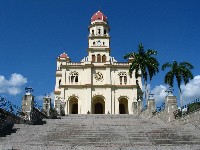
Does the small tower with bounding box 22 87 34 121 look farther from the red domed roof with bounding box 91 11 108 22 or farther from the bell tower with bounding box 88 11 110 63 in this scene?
the red domed roof with bounding box 91 11 108 22

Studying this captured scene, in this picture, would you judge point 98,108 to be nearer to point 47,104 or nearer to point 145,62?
point 145,62

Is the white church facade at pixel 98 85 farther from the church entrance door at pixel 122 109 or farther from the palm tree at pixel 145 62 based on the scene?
the palm tree at pixel 145 62

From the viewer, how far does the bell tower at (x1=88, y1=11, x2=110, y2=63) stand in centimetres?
5997

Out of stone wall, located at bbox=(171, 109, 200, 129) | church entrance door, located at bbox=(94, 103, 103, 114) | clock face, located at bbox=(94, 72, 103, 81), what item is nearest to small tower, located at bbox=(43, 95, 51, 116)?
stone wall, located at bbox=(171, 109, 200, 129)

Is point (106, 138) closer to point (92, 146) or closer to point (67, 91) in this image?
point (92, 146)

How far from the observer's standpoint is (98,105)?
59.5 metres

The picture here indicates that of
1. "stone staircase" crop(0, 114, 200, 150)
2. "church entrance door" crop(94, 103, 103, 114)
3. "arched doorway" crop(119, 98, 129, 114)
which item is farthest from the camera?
"church entrance door" crop(94, 103, 103, 114)

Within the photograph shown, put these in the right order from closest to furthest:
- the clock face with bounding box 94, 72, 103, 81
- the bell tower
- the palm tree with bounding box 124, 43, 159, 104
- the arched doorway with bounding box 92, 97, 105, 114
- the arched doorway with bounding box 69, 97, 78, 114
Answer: the palm tree with bounding box 124, 43, 159, 104 < the clock face with bounding box 94, 72, 103, 81 < the arched doorway with bounding box 69, 97, 78, 114 < the arched doorway with bounding box 92, 97, 105, 114 < the bell tower

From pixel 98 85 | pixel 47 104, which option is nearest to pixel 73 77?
pixel 98 85

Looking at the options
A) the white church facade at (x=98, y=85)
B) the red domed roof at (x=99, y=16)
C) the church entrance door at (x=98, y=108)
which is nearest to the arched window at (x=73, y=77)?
the white church facade at (x=98, y=85)

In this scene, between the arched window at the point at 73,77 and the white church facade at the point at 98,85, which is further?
the arched window at the point at 73,77

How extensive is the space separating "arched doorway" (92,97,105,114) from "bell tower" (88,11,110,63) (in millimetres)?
7544

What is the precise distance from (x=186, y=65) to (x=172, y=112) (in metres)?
19.9

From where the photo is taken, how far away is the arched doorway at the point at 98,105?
192ft
